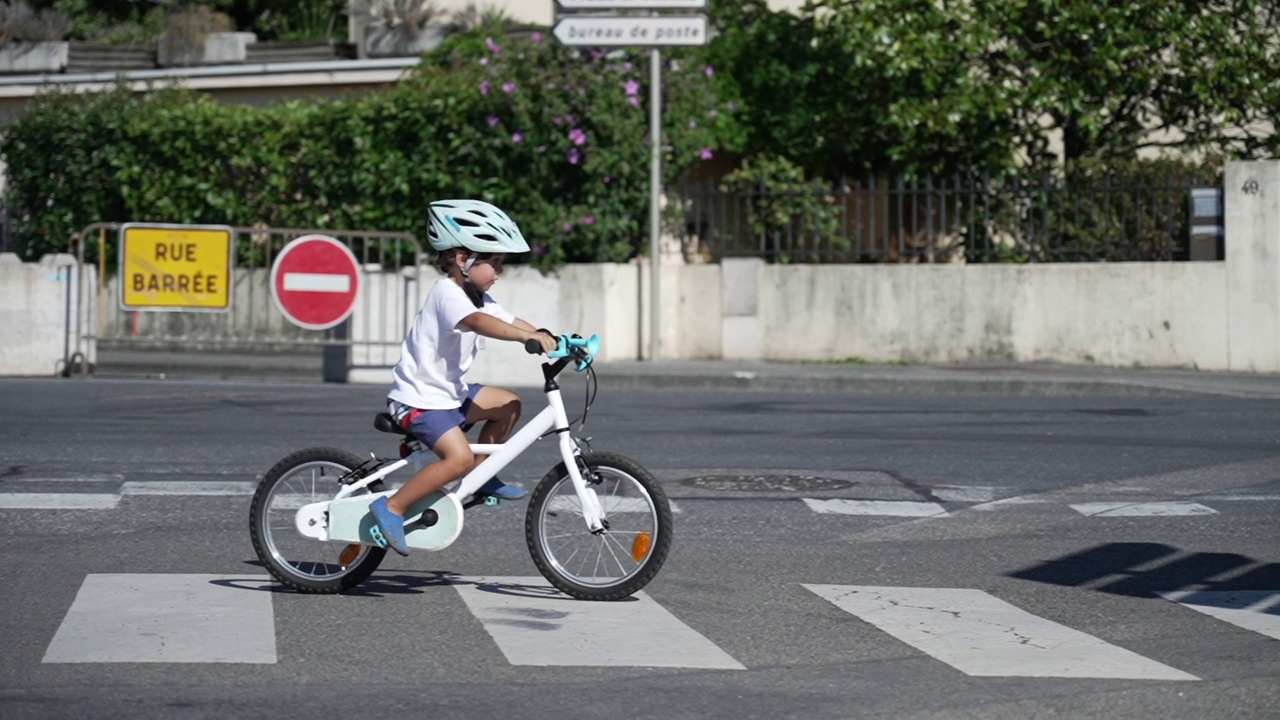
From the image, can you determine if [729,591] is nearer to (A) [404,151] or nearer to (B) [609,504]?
(B) [609,504]

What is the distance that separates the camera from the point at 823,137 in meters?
23.9

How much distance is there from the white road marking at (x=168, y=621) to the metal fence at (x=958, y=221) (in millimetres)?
14569

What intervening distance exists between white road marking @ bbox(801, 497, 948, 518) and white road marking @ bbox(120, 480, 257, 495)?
3121 mm

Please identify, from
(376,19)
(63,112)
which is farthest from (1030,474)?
(376,19)

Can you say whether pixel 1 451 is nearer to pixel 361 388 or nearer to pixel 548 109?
pixel 361 388

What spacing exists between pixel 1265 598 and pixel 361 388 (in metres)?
11.4

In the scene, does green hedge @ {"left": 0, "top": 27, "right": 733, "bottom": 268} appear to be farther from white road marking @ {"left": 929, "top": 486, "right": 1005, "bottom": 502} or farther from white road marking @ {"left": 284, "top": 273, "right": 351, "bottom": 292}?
white road marking @ {"left": 929, "top": 486, "right": 1005, "bottom": 502}

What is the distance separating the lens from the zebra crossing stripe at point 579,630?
657cm

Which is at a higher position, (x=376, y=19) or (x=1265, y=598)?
(x=376, y=19)

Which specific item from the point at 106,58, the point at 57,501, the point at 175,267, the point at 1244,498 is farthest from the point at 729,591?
the point at 106,58

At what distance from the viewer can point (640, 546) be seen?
305 inches

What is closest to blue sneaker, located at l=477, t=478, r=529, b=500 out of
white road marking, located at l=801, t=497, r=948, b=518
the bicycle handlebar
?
the bicycle handlebar

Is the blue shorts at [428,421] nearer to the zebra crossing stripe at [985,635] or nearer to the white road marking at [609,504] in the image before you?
the white road marking at [609,504]

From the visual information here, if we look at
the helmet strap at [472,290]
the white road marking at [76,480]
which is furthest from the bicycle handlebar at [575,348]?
the white road marking at [76,480]
